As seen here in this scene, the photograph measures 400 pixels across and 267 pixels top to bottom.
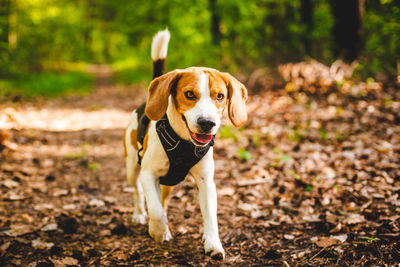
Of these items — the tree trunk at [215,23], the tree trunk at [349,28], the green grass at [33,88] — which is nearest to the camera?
the tree trunk at [349,28]

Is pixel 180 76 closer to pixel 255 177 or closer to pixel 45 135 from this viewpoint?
pixel 255 177

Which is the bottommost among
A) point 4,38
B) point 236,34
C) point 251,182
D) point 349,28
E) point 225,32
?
point 251,182

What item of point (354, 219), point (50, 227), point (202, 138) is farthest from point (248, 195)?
point (50, 227)

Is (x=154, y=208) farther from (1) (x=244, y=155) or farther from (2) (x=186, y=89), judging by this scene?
(1) (x=244, y=155)

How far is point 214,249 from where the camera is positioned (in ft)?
8.00

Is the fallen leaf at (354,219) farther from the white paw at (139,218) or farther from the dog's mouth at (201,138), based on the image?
the white paw at (139,218)

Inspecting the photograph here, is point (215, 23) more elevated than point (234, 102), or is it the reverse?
point (215, 23)

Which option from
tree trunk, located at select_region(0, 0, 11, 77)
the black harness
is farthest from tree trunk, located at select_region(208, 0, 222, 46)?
the black harness

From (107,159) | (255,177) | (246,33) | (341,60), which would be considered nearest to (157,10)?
(246,33)

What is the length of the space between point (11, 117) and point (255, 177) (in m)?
5.88

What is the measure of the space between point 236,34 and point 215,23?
3.15ft

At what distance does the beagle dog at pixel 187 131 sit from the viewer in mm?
2400

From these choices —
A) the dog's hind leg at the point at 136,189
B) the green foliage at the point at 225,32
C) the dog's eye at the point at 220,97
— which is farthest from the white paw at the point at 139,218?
the green foliage at the point at 225,32

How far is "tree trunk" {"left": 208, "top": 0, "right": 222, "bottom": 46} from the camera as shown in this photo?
474 inches
